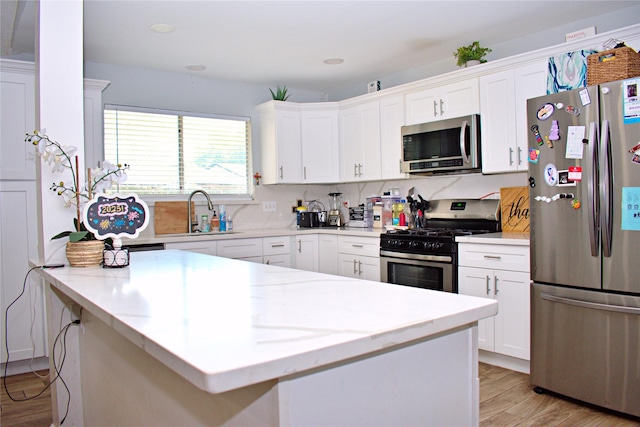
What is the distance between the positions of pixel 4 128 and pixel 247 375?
3.46m

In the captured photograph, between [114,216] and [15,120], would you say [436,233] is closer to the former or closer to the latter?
[114,216]

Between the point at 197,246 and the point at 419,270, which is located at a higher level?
the point at 197,246

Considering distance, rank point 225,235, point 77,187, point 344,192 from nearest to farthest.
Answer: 1. point 77,187
2. point 225,235
3. point 344,192

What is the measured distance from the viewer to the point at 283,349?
2.86 ft

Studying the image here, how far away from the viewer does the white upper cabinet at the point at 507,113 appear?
3.38 metres

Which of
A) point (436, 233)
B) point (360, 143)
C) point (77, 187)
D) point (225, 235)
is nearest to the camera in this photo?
point (77, 187)

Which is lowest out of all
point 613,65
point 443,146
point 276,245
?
point 276,245

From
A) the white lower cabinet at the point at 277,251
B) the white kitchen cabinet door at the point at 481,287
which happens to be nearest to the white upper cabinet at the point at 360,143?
the white lower cabinet at the point at 277,251

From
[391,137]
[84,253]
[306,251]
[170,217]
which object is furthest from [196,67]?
[84,253]

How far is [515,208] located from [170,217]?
9.76ft

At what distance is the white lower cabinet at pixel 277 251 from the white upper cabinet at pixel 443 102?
1.58 metres

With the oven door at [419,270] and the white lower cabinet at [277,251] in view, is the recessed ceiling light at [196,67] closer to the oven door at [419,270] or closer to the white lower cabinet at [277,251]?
the white lower cabinet at [277,251]

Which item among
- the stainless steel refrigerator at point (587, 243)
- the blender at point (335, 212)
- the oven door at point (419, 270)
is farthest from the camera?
the blender at point (335, 212)

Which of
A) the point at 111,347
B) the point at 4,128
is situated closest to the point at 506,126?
the point at 111,347
